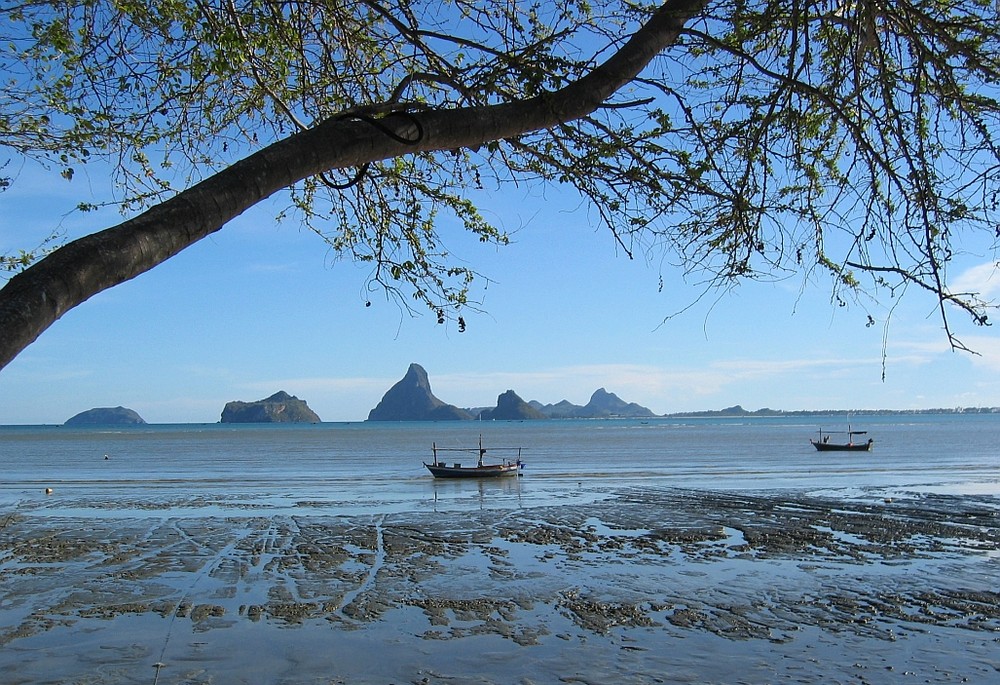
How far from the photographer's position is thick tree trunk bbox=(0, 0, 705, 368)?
2.38 meters

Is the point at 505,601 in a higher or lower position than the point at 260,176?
lower

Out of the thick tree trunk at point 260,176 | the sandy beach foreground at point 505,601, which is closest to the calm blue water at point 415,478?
the sandy beach foreground at point 505,601

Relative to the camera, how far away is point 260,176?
9.73 feet

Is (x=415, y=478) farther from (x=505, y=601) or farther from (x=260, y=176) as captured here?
(x=260, y=176)

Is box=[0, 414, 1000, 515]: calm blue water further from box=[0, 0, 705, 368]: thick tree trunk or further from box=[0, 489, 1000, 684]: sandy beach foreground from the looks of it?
box=[0, 0, 705, 368]: thick tree trunk

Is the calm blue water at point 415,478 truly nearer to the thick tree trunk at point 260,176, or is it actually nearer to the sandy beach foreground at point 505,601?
the sandy beach foreground at point 505,601

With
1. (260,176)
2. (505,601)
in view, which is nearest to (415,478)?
(505,601)

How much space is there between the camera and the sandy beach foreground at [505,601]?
32.9 feet

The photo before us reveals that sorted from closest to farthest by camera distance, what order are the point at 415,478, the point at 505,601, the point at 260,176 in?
the point at 260,176
the point at 505,601
the point at 415,478

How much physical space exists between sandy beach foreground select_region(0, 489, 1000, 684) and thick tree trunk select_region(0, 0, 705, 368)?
764 cm

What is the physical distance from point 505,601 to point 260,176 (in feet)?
36.5

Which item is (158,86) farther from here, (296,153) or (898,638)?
(898,638)

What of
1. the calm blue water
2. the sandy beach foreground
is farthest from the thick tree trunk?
the calm blue water

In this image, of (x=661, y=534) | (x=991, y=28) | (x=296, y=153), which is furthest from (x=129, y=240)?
(x=661, y=534)
